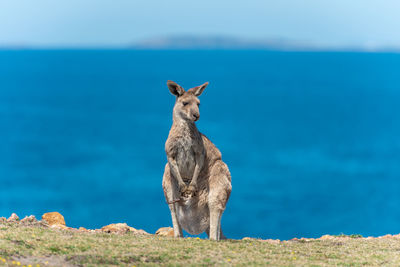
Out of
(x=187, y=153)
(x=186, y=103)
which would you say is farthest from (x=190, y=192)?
(x=186, y=103)

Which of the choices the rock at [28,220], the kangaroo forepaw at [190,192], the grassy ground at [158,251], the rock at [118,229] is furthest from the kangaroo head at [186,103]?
the rock at [28,220]

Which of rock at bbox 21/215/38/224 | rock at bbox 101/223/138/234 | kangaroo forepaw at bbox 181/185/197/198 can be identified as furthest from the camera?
rock at bbox 101/223/138/234

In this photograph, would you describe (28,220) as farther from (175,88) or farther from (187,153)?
(175,88)

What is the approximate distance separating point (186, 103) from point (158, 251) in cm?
343

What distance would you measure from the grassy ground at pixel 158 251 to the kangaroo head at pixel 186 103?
278 centimetres

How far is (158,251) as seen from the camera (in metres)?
12.2

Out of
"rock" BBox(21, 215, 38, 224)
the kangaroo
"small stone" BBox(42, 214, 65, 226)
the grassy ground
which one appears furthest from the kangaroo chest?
"small stone" BBox(42, 214, 65, 226)

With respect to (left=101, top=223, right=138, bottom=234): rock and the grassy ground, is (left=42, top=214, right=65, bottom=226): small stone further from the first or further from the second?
the grassy ground

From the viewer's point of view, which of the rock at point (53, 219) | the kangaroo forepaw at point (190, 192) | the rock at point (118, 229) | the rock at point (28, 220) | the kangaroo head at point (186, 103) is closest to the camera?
the kangaroo head at point (186, 103)

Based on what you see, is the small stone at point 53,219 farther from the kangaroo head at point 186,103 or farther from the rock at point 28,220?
the kangaroo head at point 186,103

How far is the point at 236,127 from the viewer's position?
127562 millimetres

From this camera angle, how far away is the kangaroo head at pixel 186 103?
13.6 m

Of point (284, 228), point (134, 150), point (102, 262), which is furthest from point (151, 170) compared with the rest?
point (102, 262)

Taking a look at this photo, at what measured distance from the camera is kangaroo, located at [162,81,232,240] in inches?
544
